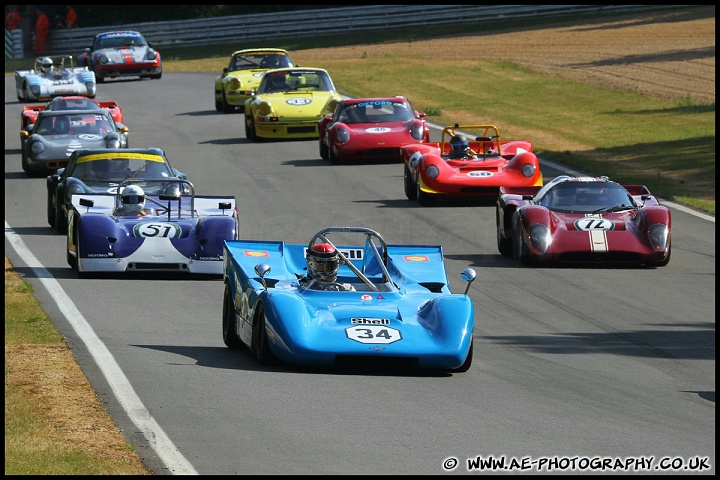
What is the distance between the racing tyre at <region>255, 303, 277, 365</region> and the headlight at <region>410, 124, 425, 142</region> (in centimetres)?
1653

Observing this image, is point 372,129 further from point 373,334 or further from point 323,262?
point 373,334

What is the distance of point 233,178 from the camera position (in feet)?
91.9

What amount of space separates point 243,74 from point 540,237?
2102 centimetres

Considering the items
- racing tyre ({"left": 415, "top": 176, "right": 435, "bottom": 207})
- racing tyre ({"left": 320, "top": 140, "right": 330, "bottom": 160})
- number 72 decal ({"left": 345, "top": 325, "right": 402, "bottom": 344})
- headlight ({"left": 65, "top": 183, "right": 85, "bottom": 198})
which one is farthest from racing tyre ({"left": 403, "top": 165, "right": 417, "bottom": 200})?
number 72 decal ({"left": 345, "top": 325, "right": 402, "bottom": 344})

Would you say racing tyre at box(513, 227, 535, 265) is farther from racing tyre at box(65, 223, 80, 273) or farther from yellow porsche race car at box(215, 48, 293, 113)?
yellow porsche race car at box(215, 48, 293, 113)

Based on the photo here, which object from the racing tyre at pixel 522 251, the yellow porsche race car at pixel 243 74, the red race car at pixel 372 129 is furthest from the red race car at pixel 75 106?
the racing tyre at pixel 522 251

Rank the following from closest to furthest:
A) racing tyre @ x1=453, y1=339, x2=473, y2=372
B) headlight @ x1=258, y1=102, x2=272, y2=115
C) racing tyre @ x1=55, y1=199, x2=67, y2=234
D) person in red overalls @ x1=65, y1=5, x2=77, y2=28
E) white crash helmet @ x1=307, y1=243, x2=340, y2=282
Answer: racing tyre @ x1=453, y1=339, x2=473, y2=372
white crash helmet @ x1=307, y1=243, x2=340, y2=282
racing tyre @ x1=55, y1=199, x2=67, y2=234
headlight @ x1=258, y1=102, x2=272, y2=115
person in red overalls @ x1=65, y1=5, x2=77, y2=28

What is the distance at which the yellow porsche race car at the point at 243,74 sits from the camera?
38312mm

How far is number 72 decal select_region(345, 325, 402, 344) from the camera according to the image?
11.8 m

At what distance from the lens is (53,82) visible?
42000mm

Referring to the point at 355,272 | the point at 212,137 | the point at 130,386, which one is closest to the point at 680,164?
the point at 212,137

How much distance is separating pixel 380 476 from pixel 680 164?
22.3 metres

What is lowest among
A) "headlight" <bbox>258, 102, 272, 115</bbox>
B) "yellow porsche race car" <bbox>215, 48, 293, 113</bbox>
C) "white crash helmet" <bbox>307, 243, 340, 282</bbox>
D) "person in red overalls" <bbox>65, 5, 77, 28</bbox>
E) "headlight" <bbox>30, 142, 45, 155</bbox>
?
"headlight" <bbox>30, 142, 45, 155</bbox>

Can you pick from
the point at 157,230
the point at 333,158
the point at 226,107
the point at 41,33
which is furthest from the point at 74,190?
the point at 41,33
